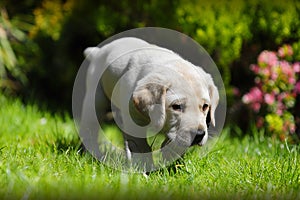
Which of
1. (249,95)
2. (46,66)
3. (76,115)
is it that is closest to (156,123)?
(76,115)

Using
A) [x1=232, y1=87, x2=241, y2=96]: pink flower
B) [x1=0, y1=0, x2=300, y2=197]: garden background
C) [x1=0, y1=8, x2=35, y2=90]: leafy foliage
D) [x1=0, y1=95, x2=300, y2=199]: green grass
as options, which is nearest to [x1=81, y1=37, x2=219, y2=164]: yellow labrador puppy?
[x1=0, y1=95, x2=300, y2=199]: green grass

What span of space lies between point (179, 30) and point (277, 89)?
127 centimetres

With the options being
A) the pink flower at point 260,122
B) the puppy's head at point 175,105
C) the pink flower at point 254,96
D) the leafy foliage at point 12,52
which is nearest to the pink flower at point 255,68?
the pink flower at point 254,96

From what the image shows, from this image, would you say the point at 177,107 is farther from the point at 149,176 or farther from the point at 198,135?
the point at 149,176

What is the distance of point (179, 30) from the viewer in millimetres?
5574

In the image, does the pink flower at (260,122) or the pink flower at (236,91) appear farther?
the pink flower at (236,91)

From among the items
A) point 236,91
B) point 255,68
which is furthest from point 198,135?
point 236,91

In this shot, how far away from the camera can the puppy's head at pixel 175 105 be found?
319 cm

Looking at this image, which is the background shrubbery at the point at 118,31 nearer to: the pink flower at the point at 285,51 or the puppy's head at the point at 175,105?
the pink flower at the point at 285,51

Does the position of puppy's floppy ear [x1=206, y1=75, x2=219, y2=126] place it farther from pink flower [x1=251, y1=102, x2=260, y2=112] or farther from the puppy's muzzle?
pink flower [x1=251, y1=102, x2=260, y2=112]

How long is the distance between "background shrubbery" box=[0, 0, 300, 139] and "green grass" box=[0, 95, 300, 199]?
146 centimetres

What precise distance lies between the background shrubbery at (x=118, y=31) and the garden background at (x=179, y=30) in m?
0.01

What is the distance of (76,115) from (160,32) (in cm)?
128

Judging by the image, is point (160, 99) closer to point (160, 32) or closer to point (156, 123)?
point (156, 123)
